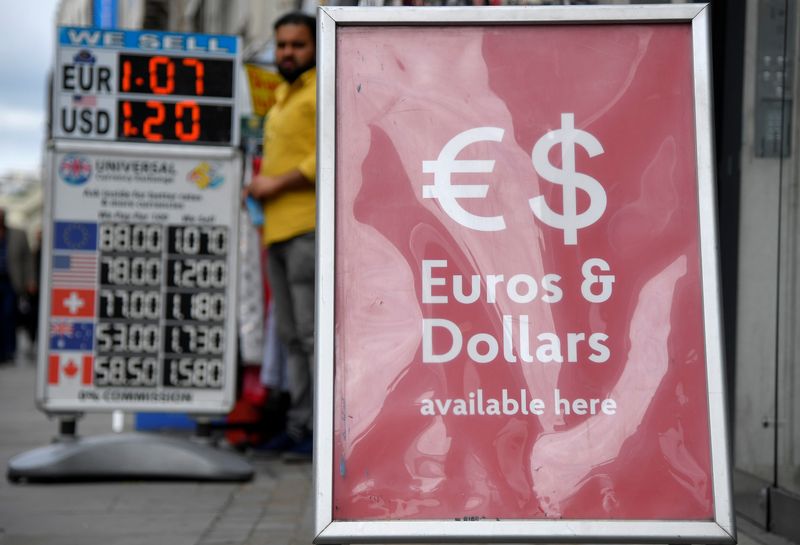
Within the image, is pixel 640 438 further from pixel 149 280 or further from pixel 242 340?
pixel 242 340

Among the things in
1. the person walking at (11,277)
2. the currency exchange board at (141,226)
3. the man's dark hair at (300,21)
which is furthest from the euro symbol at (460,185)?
the person walking at (11,277)

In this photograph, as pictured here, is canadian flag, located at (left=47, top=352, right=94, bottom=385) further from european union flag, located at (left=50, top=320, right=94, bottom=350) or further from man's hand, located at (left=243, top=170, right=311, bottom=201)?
man's hand, located at (left=243, top=170, right=311, bottom=201)

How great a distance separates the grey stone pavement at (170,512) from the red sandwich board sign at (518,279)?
4.18 ft

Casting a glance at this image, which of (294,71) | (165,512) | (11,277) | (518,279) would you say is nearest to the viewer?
(518,279)

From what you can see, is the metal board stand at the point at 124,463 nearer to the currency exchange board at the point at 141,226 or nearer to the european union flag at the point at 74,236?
the currency exchange board at the point at 141,226

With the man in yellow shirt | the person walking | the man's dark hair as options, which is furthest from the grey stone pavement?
the person walking

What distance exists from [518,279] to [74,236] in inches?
121

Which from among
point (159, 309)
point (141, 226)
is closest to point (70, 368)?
point (159, 309)

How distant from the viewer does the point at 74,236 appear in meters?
5.37

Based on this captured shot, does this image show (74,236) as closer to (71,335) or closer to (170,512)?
(71,335)

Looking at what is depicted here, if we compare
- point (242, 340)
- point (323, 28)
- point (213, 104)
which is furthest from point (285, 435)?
point (323, 28)

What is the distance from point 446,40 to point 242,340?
3660 millimetres

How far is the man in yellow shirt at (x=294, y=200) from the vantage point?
5512 millimetres

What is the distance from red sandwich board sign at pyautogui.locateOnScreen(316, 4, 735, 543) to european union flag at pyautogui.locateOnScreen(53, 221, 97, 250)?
9.19 ft
